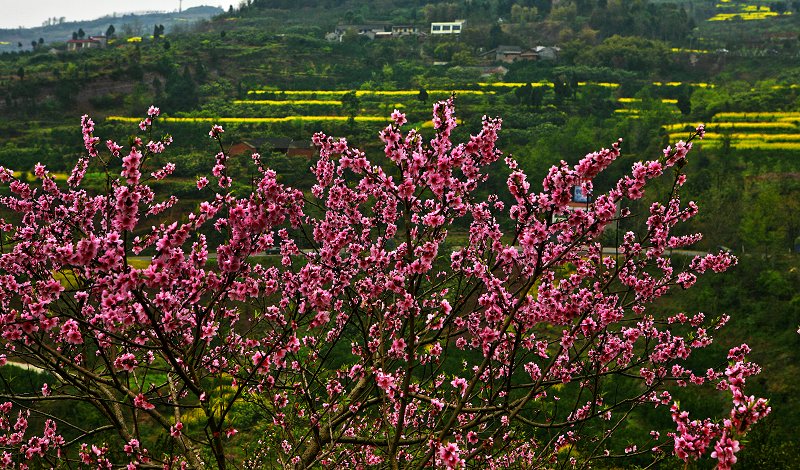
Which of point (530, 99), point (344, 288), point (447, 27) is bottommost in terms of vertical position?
point (344, 288)

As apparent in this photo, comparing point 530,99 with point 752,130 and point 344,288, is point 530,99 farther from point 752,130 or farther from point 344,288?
point 344,288

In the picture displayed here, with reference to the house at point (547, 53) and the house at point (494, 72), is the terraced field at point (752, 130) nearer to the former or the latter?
the house at point (494, 72)

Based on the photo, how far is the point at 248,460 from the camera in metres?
16.2

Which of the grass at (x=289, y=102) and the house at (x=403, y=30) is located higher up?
the house at (x=403, y=30)

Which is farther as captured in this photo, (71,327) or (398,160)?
(398,160)

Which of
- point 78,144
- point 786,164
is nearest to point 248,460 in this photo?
point 786,164

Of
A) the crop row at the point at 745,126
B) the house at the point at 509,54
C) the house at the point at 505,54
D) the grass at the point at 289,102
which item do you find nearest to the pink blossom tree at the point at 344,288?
the crop row at the point at 745,126

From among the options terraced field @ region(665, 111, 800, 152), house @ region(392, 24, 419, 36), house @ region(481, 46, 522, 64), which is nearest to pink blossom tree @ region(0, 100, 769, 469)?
terraced field @ region(665, 111, 800, 152)

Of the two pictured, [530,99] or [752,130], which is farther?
[530,99]

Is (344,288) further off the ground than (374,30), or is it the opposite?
(374,30)

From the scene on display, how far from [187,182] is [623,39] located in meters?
64.1

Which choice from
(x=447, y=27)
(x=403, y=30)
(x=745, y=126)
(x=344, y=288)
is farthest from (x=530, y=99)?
(x=344, y=288)

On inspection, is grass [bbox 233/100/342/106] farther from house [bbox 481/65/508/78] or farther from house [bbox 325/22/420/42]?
house [bbox 325/22/420/42]

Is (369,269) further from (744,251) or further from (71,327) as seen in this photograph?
(744,251)
